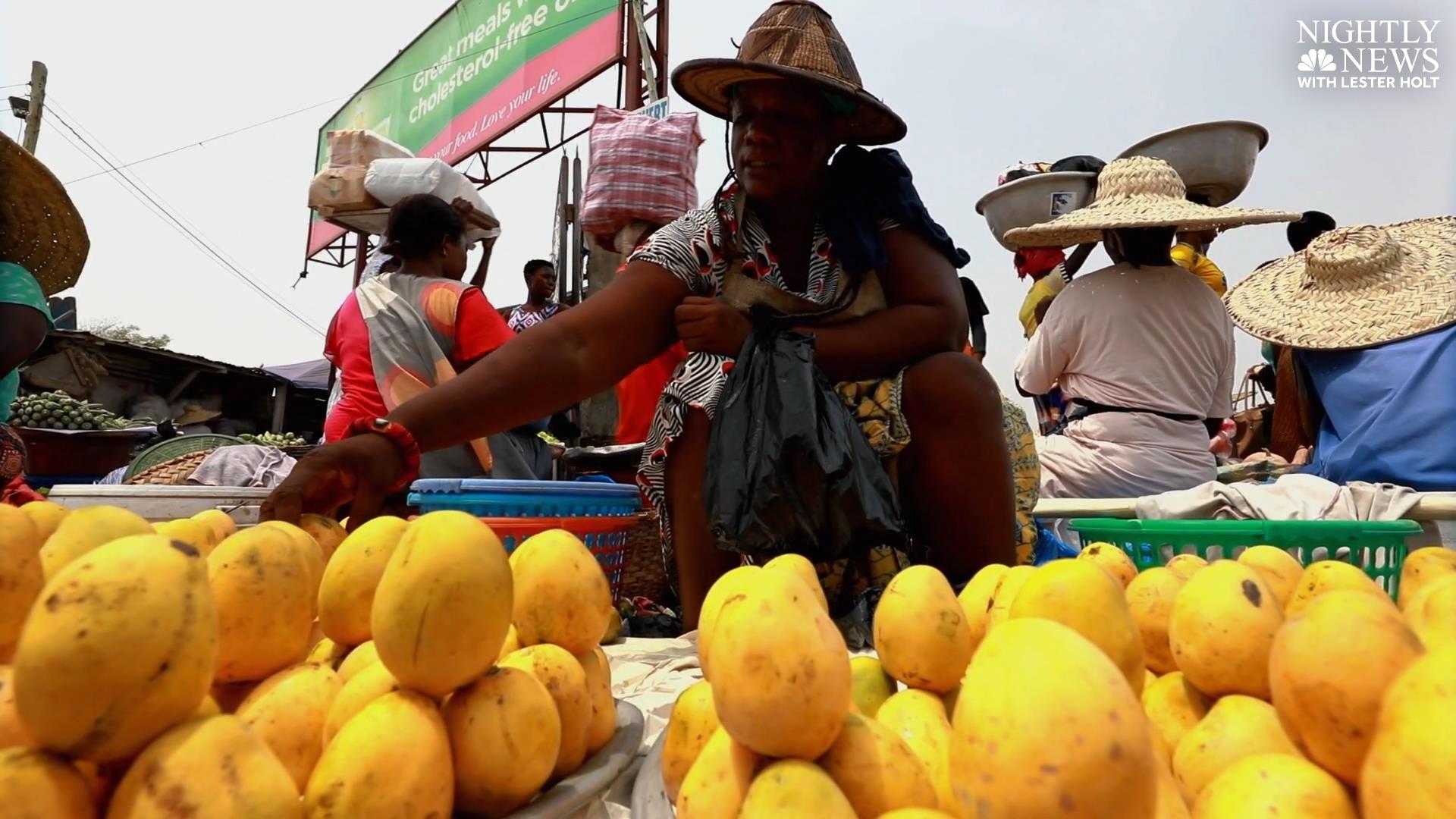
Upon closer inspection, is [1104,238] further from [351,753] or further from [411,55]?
[411,55]

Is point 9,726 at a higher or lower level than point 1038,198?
lower

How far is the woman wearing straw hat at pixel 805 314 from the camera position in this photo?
1865 mm

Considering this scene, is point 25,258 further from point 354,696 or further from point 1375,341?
point 1375,341

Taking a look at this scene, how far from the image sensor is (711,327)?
189 cm

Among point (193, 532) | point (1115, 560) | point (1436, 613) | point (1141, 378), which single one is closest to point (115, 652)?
point (193, 532)

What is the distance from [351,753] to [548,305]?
5476 millimetres

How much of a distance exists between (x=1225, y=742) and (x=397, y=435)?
1.25 meters

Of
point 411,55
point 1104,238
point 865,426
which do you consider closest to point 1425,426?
point 1104,238

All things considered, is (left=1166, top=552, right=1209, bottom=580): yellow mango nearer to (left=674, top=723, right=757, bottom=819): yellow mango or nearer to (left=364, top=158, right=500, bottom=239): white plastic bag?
(left=674, top=723, right=757, bottom=819): yellow mango

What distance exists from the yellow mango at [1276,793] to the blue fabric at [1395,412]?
8.28 ft

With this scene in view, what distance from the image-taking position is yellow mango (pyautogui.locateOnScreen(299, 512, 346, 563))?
1.17 m

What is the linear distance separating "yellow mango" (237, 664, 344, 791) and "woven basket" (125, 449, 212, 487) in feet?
10.5

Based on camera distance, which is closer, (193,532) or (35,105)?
(193,532)

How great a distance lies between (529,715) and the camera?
2.54 ft
